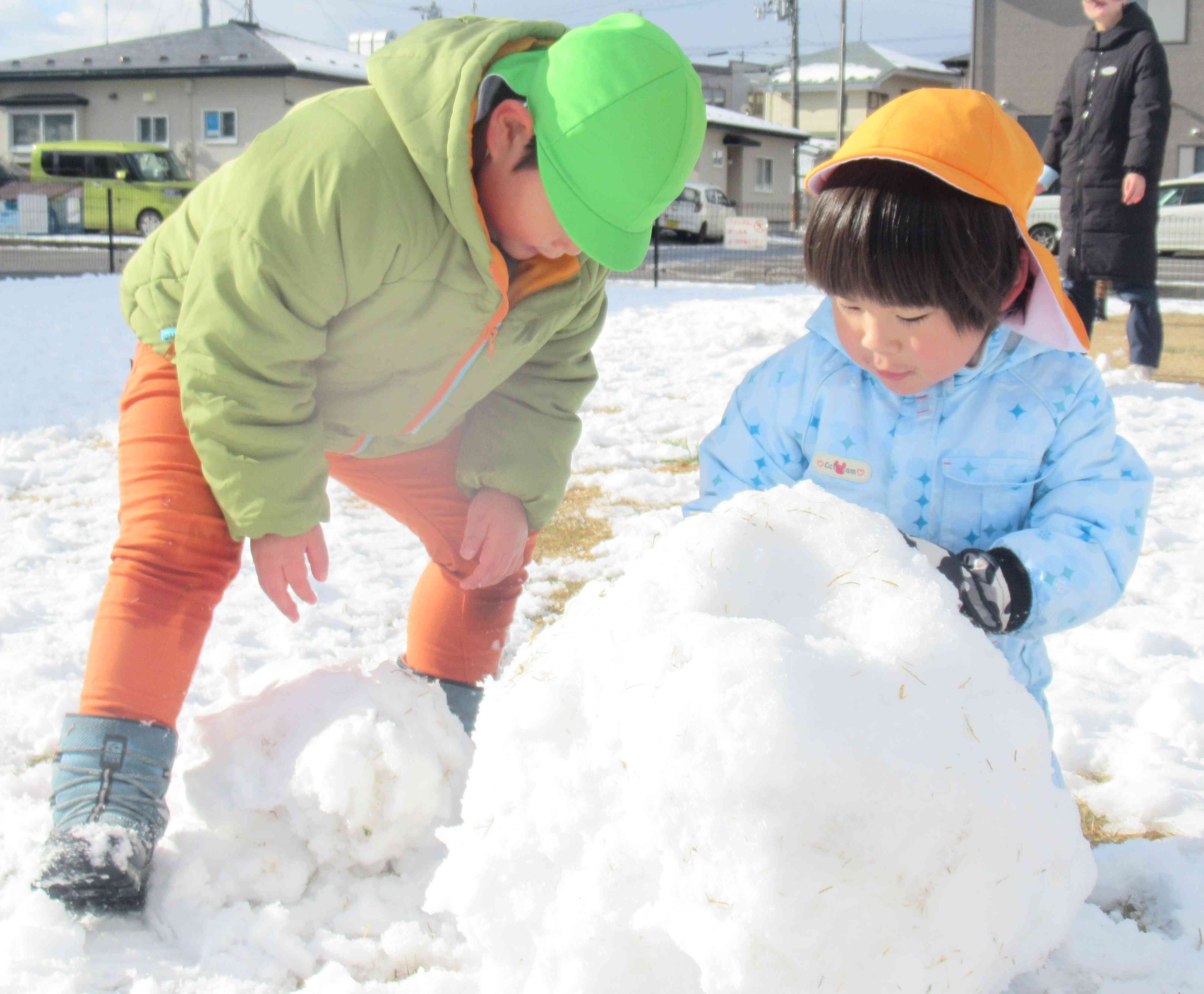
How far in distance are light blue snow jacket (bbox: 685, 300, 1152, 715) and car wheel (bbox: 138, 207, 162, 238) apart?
21.4 meters

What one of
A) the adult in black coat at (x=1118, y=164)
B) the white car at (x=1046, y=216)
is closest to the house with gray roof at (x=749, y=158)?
the white car at (x=1046, y=216)

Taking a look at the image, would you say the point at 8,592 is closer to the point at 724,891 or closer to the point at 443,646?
the point at 443,646

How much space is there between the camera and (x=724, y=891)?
102 cm

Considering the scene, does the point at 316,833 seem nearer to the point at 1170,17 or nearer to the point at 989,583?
the point at 989,583

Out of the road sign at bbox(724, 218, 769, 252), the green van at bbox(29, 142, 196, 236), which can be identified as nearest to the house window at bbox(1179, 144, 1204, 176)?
the road sign at bbox(724, 218, 769, 252)

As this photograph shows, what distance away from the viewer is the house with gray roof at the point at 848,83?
141 feet

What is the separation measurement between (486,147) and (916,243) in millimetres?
669

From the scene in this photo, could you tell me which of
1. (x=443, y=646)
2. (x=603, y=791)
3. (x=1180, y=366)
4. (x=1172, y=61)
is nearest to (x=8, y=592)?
(x=443, y=646)

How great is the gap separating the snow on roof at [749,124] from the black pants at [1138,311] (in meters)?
28.8

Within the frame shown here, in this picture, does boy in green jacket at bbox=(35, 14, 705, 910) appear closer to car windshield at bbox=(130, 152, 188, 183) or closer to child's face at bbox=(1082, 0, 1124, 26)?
child's face at bbox=(1082, 0, 1124, 26)

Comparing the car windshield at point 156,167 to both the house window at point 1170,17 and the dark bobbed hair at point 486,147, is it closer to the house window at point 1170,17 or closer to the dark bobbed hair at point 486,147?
the house window at point 1170,17

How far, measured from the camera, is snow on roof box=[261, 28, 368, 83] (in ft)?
94.6

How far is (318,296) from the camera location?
5.43 ft

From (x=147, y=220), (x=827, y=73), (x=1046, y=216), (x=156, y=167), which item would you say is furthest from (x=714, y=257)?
(x=827, y=73)
